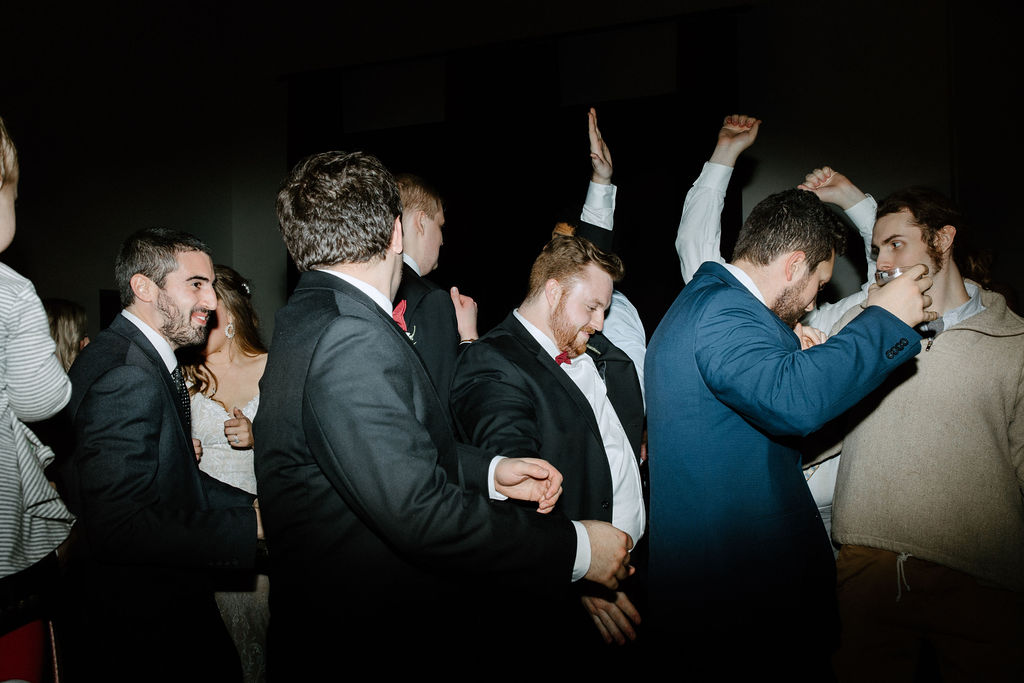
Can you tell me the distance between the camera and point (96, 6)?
450 centimetres

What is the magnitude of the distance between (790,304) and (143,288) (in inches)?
78.7

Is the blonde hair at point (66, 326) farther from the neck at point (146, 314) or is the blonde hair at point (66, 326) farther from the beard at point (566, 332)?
the beard at point (566, 332)

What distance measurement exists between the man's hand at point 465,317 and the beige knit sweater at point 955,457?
1.60 meters

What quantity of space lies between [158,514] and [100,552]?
178 mm

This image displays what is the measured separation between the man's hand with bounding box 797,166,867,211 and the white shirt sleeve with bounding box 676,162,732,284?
13.5 inches

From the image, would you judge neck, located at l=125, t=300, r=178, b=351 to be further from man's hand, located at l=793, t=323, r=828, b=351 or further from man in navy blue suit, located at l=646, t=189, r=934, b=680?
man's hand, located at l=793, t=323, r=828, b=351

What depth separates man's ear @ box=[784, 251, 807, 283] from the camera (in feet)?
6.10

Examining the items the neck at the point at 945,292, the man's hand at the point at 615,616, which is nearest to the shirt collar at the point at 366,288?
the man's hand at the point at 615,616

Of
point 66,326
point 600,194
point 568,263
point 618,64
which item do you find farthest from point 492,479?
point 618,64

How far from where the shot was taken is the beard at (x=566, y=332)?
2.38 metres

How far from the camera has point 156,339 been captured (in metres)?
1.99

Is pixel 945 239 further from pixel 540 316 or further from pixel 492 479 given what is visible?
pixel 492 479

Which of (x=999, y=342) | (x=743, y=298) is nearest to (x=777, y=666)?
(x=743, y=298)

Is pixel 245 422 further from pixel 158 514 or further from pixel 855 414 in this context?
pixel 855 414
